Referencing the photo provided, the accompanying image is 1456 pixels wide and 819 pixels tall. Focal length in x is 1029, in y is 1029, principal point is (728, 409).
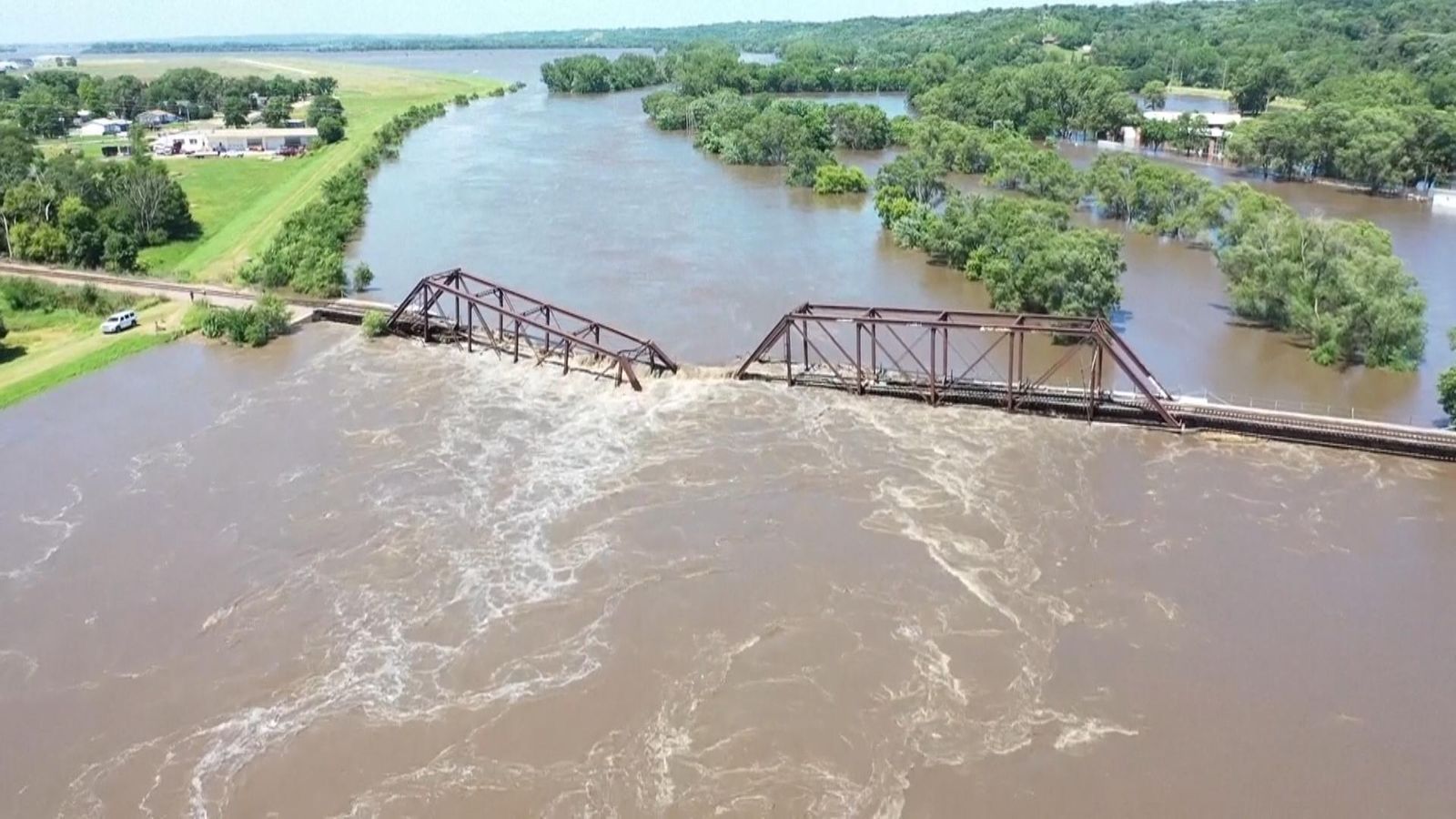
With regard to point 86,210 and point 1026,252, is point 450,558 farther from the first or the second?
point 86,210

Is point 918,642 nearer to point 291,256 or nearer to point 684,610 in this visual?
point 684,610

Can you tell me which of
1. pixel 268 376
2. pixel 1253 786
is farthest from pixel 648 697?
pixel 268 376

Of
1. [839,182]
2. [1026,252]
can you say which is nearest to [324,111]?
[839,182]

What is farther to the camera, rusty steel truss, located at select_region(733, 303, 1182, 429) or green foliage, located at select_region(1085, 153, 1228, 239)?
green foliage, located at select_region(1085, 153, 1228, 239)

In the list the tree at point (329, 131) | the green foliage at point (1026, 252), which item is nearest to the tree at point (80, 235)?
the green foliage at point (1026, 252)

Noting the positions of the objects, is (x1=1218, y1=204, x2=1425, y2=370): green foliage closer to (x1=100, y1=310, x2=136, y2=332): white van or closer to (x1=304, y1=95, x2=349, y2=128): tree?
(x1=100, y1=310, x2=136, y2=332): white van

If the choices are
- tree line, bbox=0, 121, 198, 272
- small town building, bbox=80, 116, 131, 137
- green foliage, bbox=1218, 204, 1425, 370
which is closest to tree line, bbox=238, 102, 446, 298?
tree line, bbox=0, 121, 198, 272
